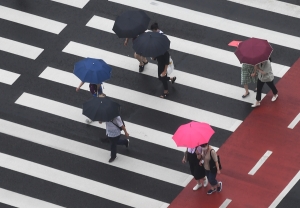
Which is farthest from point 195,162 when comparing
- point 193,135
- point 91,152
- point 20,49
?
Result: point 20,49

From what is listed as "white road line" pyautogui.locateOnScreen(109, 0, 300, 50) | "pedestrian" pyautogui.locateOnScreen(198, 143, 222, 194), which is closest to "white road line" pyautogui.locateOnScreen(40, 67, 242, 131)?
"pedestrian" pyautogui.locateOnScreen(198, 143, 222, 194)

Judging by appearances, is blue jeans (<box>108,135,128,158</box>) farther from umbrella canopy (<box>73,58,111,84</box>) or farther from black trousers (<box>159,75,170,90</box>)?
black trousers (<box>159,75,170,90</box>)

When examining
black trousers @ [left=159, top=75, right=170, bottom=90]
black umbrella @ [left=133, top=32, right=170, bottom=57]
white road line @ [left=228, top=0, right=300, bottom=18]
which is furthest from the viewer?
white road line @ [left=228, top=0, right=300, bottom=18]

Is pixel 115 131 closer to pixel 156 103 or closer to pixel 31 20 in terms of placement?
pixel 156 103

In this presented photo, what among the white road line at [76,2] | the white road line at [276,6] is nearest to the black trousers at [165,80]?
the white road line at [276,6]

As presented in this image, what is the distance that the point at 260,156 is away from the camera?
21922 millimetres

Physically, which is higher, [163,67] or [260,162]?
[163,67]

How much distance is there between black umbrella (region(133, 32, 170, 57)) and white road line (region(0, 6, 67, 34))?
4066 mm

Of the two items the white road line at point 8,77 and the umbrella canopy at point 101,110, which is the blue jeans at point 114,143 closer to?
the umbrella canopy at point 101,110

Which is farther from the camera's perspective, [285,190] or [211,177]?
[285,190]

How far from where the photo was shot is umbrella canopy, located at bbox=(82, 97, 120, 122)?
67.8 ft

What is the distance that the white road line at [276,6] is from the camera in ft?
84.7

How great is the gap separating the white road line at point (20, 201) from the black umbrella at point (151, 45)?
408 centimetres

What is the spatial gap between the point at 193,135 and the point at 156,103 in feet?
13.0
